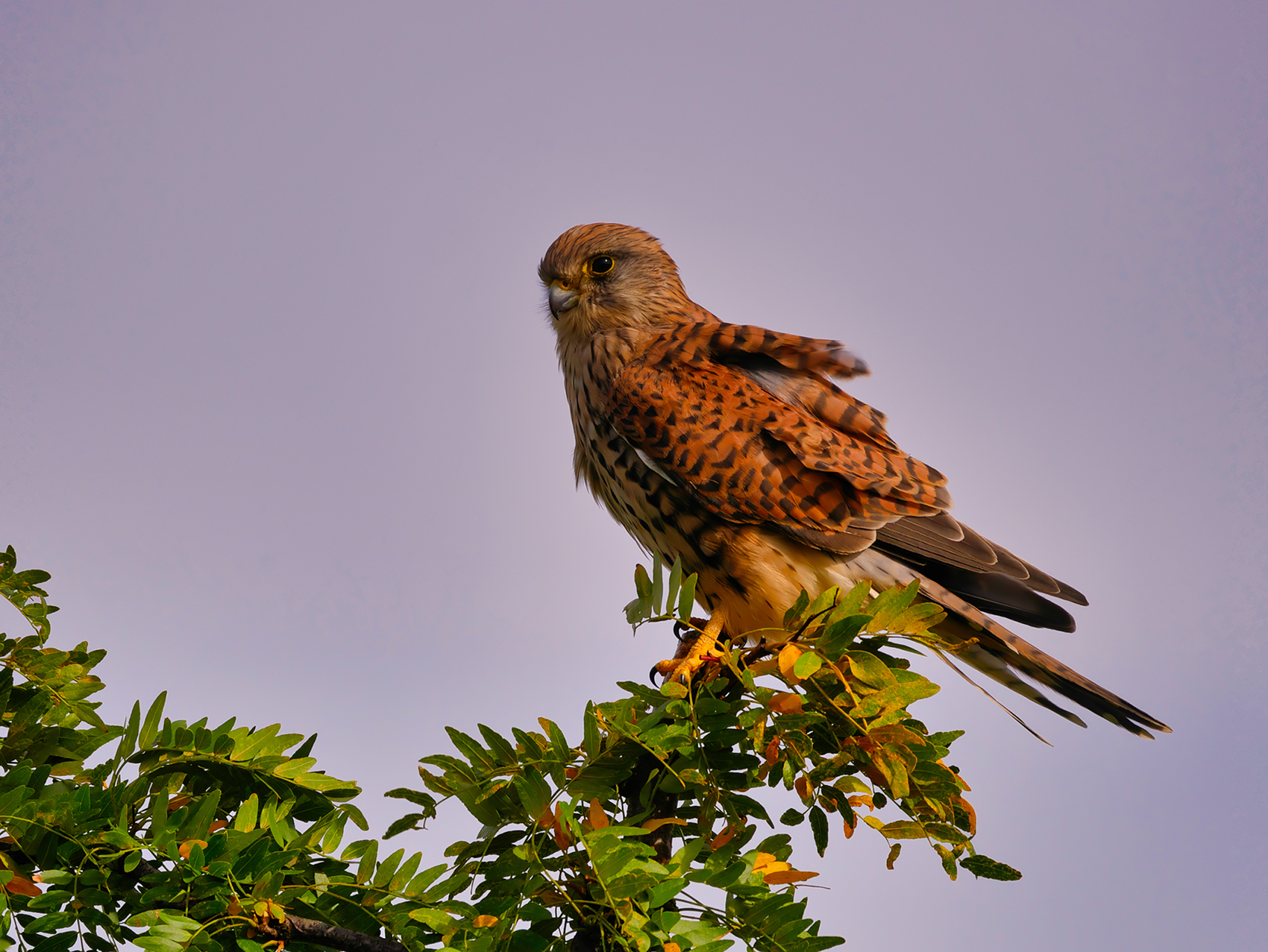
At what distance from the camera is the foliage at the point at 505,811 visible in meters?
1.33

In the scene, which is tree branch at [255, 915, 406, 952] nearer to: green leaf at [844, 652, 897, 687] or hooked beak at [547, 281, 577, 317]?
green leaf at [844, 652, 897, 687]

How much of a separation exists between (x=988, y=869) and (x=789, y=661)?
465mm

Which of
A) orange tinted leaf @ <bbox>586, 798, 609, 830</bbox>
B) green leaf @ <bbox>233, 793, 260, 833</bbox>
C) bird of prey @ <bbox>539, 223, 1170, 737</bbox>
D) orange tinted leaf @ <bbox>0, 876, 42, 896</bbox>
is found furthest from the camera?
bird of prey @ <bbox>539, 223, 1170, 737</bbox>

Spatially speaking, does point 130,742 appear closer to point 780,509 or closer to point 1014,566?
point 780,509

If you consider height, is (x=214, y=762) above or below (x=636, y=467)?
below

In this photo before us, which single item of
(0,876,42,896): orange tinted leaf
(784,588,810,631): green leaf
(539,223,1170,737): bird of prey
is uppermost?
(539,223,1170,737): bird of prey

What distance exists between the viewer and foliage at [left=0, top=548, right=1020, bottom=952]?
133cm

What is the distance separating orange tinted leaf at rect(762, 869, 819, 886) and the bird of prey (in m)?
0.63

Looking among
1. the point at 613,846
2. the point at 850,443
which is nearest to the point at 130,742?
the point at 613,846

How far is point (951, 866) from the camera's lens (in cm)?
166

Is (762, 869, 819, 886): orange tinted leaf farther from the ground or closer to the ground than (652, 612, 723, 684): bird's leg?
closer to the ground

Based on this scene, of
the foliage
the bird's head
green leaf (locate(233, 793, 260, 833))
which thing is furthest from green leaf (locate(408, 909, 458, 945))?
the bird's head

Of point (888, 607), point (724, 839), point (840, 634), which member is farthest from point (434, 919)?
point (888, 607)

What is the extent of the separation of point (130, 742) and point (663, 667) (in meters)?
1.19
